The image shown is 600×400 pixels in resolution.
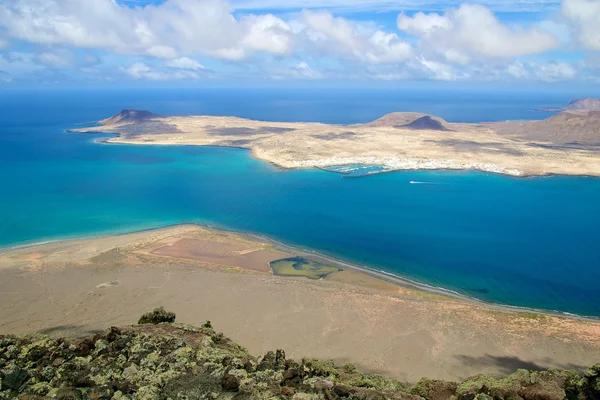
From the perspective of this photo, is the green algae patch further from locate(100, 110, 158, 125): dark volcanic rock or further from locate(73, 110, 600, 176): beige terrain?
locate(100, 110, 158, 125): dark volcanic rock

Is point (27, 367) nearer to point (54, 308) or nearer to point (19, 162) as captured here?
point (54, 308)

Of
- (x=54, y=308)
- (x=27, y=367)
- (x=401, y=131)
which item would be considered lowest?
(x=54, y=308)

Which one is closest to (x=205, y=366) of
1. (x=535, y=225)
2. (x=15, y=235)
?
(x=15, y=235)

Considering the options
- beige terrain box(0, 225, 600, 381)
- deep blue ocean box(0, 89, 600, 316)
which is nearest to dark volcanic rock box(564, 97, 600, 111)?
deep blue ocean box(0, 89, 600, 316)

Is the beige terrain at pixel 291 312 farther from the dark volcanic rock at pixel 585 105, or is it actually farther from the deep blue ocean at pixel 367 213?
the dark volcanic rock at pixel 585 105

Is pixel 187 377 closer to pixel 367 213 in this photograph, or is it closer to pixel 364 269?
A: pixel 364 269
